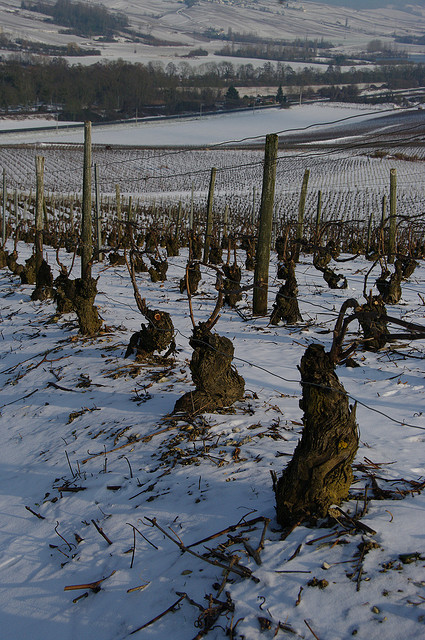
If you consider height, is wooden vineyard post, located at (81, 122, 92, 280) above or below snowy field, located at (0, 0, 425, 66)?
below

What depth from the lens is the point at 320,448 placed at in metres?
2.78

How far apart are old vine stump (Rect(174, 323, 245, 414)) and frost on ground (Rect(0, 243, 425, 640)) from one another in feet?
0.48

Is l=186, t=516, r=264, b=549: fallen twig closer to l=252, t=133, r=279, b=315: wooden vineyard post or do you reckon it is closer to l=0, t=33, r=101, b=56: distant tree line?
l=252, t=133, r=279, b=315: wooden vineyard post

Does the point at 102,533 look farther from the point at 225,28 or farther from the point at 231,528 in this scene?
the point at 225,28

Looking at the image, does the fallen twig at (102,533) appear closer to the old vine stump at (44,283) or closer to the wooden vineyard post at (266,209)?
the wooden vineyard post at (266,209)

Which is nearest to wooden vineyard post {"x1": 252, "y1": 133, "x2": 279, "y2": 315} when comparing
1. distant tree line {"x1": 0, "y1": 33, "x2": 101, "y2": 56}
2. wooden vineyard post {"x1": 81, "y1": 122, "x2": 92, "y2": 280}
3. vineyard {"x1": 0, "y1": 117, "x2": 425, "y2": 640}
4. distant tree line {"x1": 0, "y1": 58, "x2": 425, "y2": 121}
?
vineyard {"x1": 0, "y1": 117, "x2": 425, "y2": 640}

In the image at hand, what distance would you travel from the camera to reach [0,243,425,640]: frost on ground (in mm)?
2402

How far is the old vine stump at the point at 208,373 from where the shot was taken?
14.2 ft

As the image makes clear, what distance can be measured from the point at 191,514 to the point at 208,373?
1359 mm

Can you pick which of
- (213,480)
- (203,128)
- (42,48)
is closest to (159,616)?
(213,480)

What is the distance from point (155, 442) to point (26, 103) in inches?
3261

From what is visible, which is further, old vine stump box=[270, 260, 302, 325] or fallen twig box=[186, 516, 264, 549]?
old vine stump box=[270, 260, 302, 325]

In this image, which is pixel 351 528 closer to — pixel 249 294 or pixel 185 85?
pixel 249 294

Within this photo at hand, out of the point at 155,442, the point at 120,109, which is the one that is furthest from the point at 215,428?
the point at 120,109
